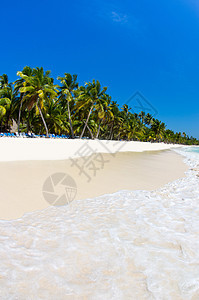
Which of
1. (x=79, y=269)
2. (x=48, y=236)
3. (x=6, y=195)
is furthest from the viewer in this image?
(x=6, y=195)

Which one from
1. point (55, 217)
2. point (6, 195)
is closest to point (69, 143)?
point (6, 195)

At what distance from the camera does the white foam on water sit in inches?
71.0

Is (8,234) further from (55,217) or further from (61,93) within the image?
(61,93)

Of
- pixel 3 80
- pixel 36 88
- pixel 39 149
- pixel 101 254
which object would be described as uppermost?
pixel 3 80

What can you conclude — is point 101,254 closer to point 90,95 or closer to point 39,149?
point 39,149

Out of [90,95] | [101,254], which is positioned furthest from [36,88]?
[101,254]

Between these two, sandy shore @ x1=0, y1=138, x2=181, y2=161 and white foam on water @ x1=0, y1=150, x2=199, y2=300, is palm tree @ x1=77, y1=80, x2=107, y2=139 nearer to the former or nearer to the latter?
sandy shore @ x1=0, y1=138, x2=181, y2=161

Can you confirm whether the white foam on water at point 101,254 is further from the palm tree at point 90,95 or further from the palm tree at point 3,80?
the palm tree at point 3,80

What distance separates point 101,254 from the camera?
2.35 metres

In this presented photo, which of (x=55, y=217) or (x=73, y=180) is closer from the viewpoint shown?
(x=55, y=217)

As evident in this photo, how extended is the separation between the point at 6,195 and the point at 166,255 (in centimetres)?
425

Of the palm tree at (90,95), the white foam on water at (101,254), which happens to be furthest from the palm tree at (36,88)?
the white foam on water at (101,254)

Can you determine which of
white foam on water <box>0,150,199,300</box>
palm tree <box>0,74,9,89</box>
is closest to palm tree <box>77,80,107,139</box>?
palm tree <box>0,74,9,89</box>

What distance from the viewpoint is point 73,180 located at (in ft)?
21.6
